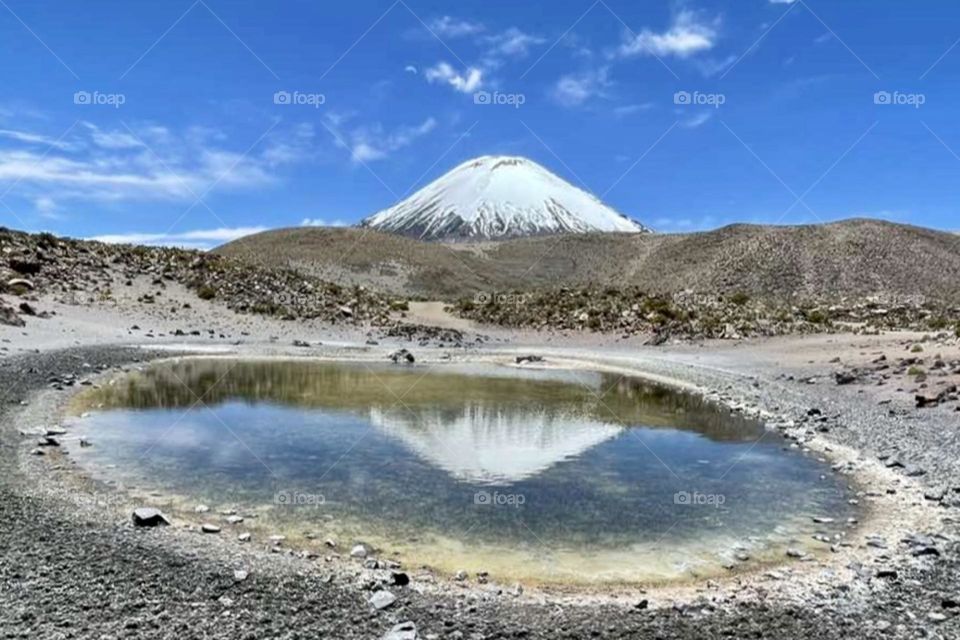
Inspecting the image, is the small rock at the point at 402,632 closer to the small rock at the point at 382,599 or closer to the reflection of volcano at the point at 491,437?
the small rock at the point at 382,599

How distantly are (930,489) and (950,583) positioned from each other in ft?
14.2

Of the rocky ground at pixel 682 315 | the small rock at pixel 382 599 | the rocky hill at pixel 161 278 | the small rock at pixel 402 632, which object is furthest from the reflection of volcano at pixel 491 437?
the rocky hill at pixel 161 278

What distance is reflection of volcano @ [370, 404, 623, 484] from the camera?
1275cm

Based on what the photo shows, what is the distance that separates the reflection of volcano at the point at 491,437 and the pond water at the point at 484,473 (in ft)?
0.19

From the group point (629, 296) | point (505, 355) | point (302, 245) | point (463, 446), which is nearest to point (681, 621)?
point (463, 446)

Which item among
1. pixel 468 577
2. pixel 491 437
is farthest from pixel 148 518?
pixel 491 437

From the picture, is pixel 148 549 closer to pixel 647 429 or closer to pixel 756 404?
pixel 647 429

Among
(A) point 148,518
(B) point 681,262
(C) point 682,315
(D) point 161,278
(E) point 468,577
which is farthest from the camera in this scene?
(B) point 681,262

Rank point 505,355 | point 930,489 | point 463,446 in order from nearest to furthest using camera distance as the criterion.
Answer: point 930,489
point 463,446
point 505,355

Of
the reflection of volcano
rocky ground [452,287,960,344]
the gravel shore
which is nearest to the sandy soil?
the gravel shore

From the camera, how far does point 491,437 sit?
15352 millimetres

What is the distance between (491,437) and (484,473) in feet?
9.97

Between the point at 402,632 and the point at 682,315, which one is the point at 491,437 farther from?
the point at 682,315

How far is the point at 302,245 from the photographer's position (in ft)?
310
